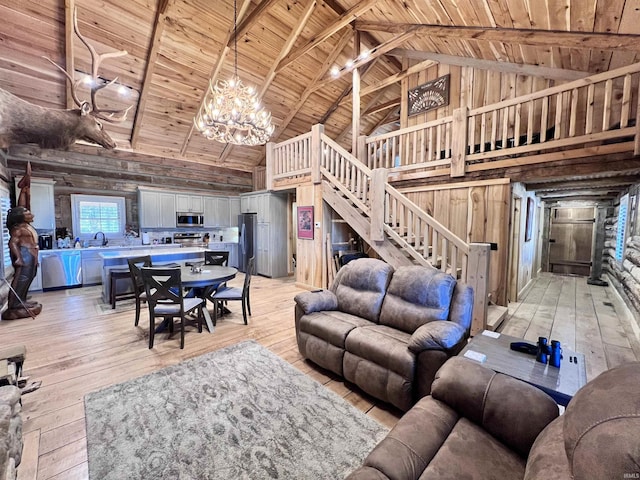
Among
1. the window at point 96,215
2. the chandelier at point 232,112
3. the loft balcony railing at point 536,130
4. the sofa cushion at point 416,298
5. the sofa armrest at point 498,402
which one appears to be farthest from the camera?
the window at point 96,215

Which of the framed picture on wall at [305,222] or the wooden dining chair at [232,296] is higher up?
the framed picture on wall at [305,222]

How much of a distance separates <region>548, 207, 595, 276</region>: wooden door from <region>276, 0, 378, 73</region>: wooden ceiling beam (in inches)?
303

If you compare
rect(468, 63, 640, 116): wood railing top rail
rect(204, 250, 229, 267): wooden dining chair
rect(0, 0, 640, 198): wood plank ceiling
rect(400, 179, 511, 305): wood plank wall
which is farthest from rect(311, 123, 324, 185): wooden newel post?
rect(468, 63, 640, 116): wood railing top rail

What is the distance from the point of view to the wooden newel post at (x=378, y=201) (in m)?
4.27

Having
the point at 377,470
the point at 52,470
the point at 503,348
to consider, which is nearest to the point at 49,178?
the point at 52,470

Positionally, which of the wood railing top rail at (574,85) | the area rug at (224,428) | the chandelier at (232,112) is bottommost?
the area rug at (224,428)

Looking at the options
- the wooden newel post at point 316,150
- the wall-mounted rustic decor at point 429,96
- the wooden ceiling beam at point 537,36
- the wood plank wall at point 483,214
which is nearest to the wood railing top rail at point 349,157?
the wooden newel post at point 316,150

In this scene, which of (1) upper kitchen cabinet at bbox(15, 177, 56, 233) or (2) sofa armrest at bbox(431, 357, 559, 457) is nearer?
(2) sofa armrest at bbox(431, 357, 559, 457)

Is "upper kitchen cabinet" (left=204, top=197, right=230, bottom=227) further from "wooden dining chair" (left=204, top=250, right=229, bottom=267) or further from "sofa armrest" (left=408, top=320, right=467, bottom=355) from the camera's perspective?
"sofa armrest" (left=408, top=320, right=467, bottom=355)

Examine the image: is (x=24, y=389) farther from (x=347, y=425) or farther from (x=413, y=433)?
(x=413, y=433)

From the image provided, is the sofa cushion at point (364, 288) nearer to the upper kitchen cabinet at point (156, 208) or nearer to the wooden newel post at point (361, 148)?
the wooden newel post at point (361, 148)

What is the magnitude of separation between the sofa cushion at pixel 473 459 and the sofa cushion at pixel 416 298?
1.17 metres

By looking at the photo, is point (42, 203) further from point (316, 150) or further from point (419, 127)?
point (419, 127)

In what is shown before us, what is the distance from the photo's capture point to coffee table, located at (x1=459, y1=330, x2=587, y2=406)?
4.83 feet
